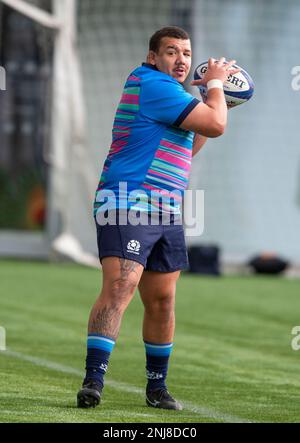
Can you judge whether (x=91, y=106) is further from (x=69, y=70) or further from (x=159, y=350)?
(x=159, y=350)

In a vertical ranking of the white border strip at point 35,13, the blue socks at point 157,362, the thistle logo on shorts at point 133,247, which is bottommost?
the blue socks at point 157,362

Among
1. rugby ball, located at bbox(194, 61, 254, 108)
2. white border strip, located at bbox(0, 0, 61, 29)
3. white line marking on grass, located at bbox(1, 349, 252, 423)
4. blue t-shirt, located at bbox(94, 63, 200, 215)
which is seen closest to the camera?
white line marking on grass, located at bbox(1, 349, 252, 423)

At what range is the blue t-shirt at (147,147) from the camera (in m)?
6.11

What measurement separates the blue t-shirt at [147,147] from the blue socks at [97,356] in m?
0.64

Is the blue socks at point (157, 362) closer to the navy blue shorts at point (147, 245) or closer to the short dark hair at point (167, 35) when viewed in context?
the navy blue shorts at point (147, 245)

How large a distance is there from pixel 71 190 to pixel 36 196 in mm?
2214

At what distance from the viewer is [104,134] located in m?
21.8

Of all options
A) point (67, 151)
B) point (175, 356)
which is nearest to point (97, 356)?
point (175, 356)

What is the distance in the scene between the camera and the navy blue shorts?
6082 mm

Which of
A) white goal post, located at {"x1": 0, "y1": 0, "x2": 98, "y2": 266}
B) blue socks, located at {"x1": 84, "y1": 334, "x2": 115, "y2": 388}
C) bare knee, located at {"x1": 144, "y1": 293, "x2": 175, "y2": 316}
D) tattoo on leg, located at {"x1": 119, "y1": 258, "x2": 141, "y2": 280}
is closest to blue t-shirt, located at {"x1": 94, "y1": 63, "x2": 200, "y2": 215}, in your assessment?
tattoo on leg, located at {"x1": 119, "y1": 258, "x2": 141, "y2": 280}

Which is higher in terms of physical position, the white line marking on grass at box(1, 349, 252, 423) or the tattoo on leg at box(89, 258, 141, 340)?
the tattoo on leg at box(89, 258, 141, 340)

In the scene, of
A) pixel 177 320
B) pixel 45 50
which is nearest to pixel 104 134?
pixel 45 50

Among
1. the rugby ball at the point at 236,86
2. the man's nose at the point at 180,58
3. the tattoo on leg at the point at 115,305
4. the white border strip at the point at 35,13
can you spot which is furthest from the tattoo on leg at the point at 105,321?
the white border strip at the point at 35,13

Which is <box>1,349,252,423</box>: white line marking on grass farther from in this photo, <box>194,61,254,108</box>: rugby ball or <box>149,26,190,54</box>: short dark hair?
<box>149,26,190,54</box>: short dark hair
